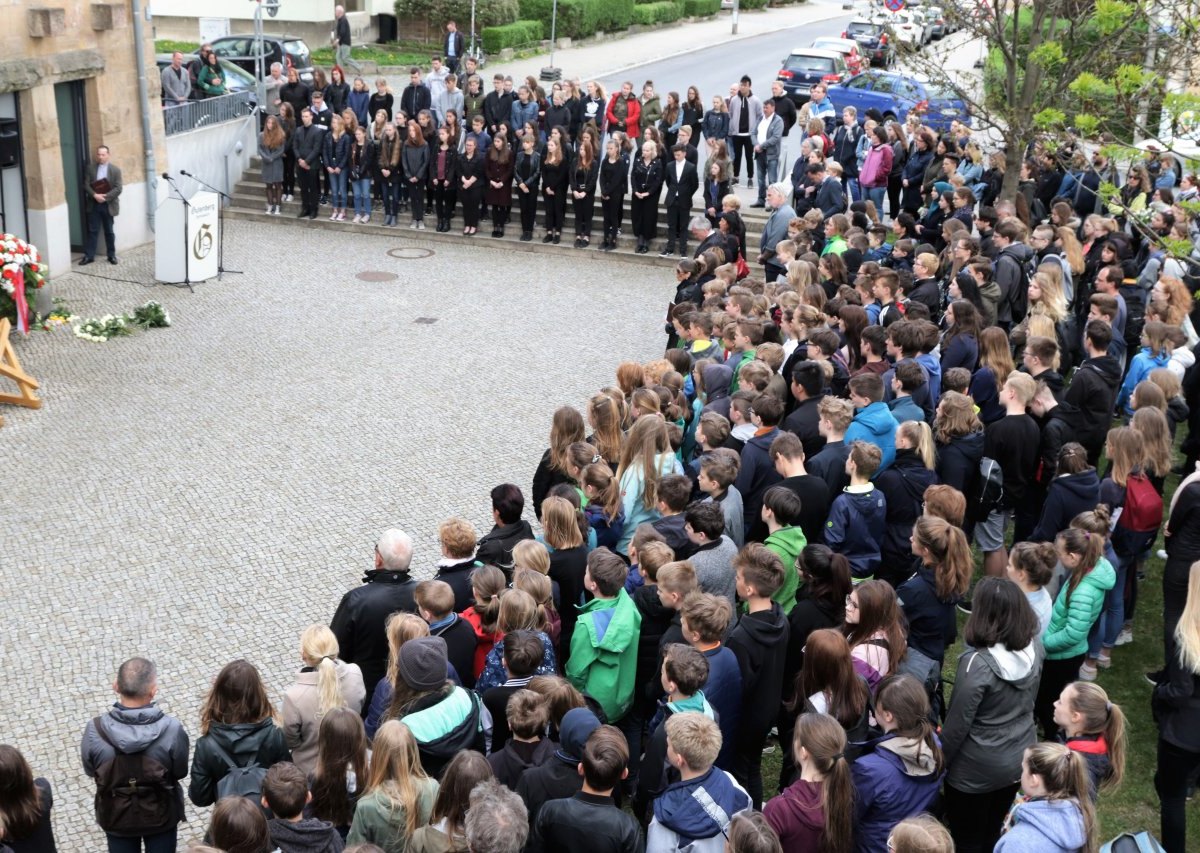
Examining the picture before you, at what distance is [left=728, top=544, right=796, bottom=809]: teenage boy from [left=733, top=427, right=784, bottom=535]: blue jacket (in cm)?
191

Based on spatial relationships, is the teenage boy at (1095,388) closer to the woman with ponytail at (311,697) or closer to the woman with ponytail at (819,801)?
the woman with ponytail at (819,801)

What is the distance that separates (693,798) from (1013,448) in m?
4.77

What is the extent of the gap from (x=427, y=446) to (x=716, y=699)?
7074 millimetres

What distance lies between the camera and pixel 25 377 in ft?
43.0

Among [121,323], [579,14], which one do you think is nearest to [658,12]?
[579,14]

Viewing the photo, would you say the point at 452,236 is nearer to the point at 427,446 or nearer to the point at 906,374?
the point at 427,446

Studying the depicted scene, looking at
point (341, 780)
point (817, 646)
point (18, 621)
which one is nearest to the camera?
point (341, 780)

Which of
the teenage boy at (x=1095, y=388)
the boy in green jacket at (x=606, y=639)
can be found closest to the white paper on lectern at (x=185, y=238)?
the teenage boy at (x=1095, y=388)

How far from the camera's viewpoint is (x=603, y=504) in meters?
7.93

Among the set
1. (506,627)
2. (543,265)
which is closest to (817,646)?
(506,627)

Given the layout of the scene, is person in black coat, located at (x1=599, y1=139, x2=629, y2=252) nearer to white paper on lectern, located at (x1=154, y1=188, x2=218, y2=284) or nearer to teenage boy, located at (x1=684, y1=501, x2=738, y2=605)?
white paper on lectern, located at (x1=154, y1=188, x2=218, y2=284)

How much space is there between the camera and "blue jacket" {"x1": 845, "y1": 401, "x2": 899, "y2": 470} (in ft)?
28.7

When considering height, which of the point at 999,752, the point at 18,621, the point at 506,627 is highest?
the point at 506,627

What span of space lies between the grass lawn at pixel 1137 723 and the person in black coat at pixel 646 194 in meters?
11.1
